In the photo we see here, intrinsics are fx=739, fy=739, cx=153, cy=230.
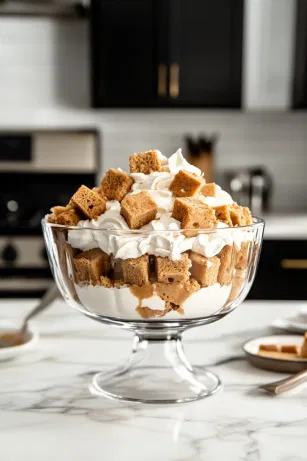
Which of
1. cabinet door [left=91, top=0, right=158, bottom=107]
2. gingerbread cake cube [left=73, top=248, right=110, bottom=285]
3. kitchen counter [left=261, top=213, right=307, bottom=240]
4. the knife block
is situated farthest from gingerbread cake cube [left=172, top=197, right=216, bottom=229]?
the knife block

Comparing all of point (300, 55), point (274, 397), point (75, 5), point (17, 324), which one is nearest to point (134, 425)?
point (274, 397)

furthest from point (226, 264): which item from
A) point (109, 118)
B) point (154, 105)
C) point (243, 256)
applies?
point (109, 118)

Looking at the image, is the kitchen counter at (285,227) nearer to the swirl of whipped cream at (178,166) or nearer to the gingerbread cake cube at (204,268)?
the swirl of whipped cream at (178,166)

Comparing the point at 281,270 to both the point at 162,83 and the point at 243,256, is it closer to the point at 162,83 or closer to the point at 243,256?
the point at 162,83

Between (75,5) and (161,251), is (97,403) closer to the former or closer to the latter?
(161,251)

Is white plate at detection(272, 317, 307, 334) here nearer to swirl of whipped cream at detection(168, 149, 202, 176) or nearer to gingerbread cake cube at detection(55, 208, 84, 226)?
swirl of whipped cream at detection(168, 149, 202, 176)

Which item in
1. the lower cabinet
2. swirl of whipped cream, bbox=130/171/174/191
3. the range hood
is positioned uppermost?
the range hood
